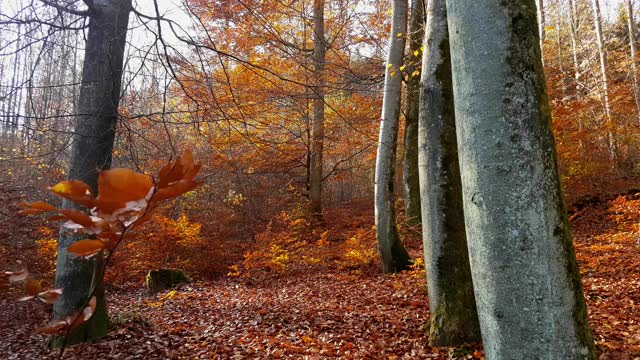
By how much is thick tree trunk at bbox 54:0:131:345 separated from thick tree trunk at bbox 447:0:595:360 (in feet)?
14.1

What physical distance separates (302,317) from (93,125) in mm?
3587

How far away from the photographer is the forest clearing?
1270 mm

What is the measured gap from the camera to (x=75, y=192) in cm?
75

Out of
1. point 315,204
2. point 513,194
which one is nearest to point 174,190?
point 513,194

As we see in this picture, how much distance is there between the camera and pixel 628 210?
28.8 feet

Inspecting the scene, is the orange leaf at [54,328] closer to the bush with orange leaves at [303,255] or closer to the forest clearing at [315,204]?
the forest clearing at [315,204]

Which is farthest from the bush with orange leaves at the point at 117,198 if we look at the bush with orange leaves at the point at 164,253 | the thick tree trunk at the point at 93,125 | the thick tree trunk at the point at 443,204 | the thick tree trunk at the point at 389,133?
the bush with orange leaves at the point at 164,253

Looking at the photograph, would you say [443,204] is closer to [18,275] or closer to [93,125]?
[18,275]

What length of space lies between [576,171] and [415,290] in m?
10.2

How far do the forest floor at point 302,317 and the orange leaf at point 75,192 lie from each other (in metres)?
2.14

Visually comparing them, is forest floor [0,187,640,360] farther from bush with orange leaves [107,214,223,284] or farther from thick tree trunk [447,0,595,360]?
thick tree trunk [447,0,595,360]

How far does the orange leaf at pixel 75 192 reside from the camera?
73 centimetres

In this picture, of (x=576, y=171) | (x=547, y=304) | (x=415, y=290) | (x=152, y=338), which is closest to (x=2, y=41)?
(x=152, y=338)

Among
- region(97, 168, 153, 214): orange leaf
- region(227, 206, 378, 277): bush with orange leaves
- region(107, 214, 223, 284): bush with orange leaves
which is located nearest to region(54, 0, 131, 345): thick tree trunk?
region(97, 168, 153, 214): orange leaf
